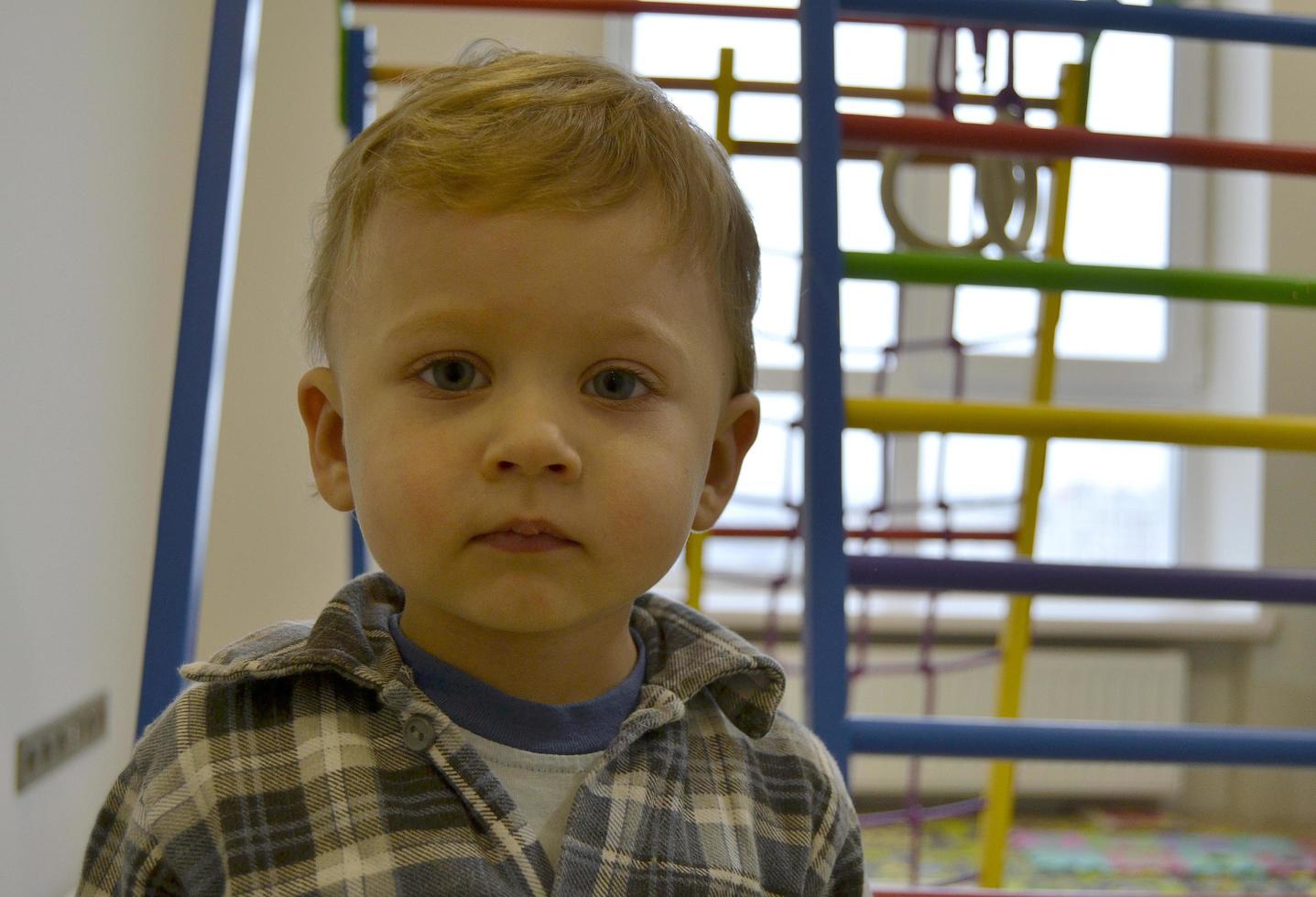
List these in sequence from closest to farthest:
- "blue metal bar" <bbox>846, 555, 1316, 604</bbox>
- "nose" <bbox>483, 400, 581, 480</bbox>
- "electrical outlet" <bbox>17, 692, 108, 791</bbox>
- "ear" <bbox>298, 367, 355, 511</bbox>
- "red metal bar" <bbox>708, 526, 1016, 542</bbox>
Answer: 1. "nose" <bbox>483, 400, 581, 480</bbox>
2. "ear" <bbox>298, 367, 355, 511</bbox>
3. "blue metal bar" <bbox>846, 555, 1316, 604</bbox>
4. "electrical outlet" <bbox>17, 692, 108, 791</bbox>
5. "red metal bar" <bbox>708, 526, 1016, 542</bbox>

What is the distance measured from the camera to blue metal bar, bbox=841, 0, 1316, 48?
4.08ft

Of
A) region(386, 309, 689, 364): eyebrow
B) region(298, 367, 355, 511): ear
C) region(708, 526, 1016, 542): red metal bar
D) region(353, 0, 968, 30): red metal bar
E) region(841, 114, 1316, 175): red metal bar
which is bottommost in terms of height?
region(708, 526, 1016, 542): red metal bar

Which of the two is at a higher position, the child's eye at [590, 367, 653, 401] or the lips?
the child's eye at [590, 367, 653, 401]

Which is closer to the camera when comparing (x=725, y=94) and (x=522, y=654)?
(x=522, y=654)

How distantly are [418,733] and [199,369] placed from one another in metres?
0.51

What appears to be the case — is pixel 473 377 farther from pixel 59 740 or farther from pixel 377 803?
pixel 59 740

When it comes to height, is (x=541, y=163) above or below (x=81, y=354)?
above

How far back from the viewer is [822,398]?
3.75 ft

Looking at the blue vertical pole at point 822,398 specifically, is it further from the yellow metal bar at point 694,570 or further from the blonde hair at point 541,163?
the yellow metal bar at point 694,570

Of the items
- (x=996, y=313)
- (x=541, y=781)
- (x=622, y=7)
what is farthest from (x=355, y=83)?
(x=996, y=313)

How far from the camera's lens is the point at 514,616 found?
0.71 meters

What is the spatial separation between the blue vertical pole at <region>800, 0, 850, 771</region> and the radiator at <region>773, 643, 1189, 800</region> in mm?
2398

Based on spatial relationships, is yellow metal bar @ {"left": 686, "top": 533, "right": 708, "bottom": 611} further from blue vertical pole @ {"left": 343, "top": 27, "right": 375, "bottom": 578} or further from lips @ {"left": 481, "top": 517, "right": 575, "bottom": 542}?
lips @ {"left": 481, "top": 517, "right": 575, "bottom": 542}

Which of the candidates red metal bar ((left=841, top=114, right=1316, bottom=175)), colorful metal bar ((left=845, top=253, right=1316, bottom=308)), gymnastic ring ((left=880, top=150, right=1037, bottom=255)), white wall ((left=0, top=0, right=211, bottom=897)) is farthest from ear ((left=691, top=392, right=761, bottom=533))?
white wall ((left=0, top=0, right=211, bottom=897))
